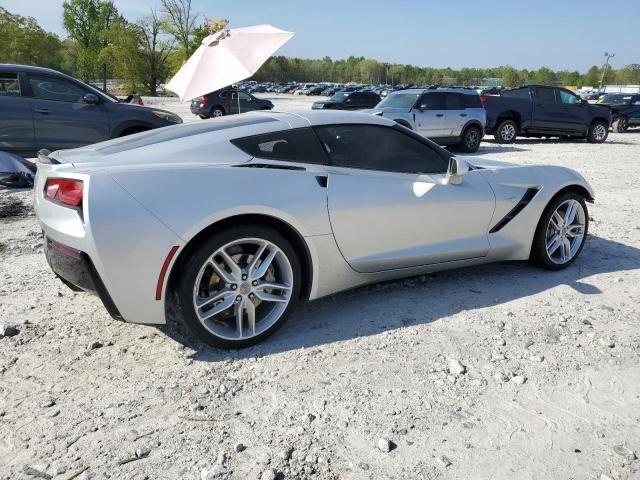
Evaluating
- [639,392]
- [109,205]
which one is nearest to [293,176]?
[109,205]

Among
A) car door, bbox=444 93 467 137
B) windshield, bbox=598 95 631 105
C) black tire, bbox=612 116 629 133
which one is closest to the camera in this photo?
car door, bbox=444 93 467 137

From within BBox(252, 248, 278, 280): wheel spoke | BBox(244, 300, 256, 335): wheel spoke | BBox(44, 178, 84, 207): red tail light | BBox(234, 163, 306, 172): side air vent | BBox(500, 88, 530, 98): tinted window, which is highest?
BBox(500, 88, 530, 98): tinted window

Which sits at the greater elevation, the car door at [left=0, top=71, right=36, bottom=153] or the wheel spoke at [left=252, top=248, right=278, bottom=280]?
the car door at [left=0, top=71, right=36, bottom=153]

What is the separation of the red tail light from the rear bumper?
0.83ft

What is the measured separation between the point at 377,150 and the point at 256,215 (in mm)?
1101

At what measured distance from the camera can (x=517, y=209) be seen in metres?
4.25

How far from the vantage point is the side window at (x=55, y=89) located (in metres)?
8.52

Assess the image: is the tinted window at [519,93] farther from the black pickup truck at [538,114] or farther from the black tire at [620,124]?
the black tire at [620,124]

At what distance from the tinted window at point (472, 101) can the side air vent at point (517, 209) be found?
9846mm

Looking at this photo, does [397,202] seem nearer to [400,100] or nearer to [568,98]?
[400,100]

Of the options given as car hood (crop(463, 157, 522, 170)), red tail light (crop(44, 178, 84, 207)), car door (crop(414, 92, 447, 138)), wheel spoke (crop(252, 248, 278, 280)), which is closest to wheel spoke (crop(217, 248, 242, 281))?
wheel spoke (crop(252, 248, 278, 280))

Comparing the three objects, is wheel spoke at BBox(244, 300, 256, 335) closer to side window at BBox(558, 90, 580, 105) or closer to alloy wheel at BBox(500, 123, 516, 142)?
alloy wheel at BBox(500, 123, 516, 142)

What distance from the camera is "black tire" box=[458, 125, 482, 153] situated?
13414 millimetres

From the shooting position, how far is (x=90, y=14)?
67125 millimetres
